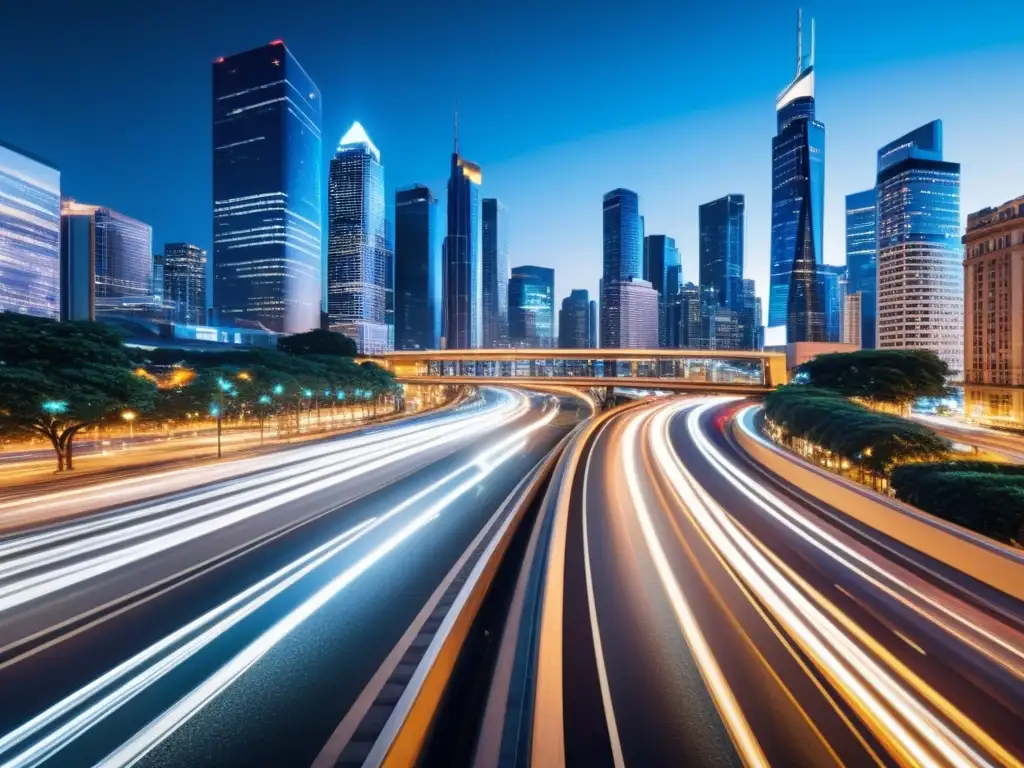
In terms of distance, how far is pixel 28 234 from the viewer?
5399 inches

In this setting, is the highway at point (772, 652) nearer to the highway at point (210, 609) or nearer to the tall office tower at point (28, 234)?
the highway at point (210, 609)

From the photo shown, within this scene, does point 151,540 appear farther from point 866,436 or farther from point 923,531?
point 866,436

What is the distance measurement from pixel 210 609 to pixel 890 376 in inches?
2595

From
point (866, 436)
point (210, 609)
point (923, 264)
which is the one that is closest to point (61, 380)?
point (210, 609)

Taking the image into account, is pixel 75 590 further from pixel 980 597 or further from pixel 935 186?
pixel 935 186

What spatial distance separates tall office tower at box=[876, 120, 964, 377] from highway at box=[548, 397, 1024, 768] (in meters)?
167

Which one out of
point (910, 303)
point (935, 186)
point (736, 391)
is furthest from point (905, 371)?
point (935, 186)

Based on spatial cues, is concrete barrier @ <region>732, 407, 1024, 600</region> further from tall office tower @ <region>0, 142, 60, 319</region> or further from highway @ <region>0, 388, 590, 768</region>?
tall office tower @ <region>0, 142, 60, 319</region>

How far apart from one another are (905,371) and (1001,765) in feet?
206

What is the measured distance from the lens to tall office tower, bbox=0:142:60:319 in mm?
129750

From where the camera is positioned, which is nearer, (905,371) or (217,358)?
(905,371)

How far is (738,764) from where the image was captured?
6066 mm

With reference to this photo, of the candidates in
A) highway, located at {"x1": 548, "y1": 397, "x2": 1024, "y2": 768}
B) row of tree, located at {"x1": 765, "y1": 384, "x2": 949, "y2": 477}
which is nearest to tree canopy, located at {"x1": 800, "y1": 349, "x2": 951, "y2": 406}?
row of tree, located at {"x1": 765, "y1": 384, "x2": 949, "y2": 477}

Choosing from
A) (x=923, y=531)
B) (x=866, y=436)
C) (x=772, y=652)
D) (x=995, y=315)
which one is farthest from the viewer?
(x=995, y=315)
